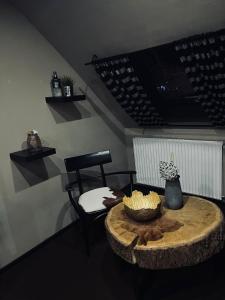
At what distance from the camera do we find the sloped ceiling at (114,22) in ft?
5.84

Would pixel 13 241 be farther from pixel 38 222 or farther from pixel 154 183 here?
pixel 154 183

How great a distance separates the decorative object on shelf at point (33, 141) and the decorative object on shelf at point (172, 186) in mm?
1150

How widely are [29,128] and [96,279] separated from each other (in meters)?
1.46

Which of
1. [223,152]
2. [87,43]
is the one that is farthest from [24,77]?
[223,152]

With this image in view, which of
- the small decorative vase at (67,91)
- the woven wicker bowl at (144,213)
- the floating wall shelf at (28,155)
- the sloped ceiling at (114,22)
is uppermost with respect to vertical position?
the sloped ceiling at (114,22)

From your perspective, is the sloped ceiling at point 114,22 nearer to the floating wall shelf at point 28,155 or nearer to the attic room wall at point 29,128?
the attic room wall at point 29,128

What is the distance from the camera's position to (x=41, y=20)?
2.29 metres

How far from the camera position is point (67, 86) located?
257cm

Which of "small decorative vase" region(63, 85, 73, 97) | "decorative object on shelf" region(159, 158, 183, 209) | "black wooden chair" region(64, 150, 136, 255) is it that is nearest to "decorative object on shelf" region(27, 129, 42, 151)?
"black wooden chair" region(64, 150, 136, 255)

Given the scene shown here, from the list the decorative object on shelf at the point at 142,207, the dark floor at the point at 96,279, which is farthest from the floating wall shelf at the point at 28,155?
the dark floor at the point at 96,279

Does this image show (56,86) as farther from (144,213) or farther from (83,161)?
(144,213)

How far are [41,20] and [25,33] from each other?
192 mm

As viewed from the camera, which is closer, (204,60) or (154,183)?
(204,60)

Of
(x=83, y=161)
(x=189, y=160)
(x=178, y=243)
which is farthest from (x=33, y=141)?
(x=189, y=160)
